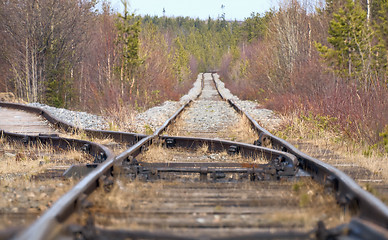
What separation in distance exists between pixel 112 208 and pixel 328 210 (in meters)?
1.60

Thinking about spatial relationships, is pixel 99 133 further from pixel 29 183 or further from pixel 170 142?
pixel 29 183

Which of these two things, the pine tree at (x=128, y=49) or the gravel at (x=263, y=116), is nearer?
the gravel at (x=263, y=116)

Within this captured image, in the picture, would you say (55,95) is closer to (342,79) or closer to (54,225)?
(342,79)

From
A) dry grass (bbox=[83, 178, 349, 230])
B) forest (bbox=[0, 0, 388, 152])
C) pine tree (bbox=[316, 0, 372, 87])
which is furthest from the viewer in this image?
pine tree (bbox=[316, 0, 372, 87])

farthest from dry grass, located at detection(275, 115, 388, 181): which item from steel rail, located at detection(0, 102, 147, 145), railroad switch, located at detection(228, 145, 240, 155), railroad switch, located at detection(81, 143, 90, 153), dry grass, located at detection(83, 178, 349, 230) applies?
railroad switch, located at detection(81, 143, 90, 153)

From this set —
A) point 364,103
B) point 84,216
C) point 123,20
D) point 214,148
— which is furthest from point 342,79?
point 84,216

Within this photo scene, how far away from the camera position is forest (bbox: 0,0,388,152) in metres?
10.2

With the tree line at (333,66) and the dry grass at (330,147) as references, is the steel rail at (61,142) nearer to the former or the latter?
the dry grass at (330,147)

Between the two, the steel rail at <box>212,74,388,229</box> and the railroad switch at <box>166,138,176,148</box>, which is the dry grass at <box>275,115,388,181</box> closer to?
the steel rail at <box>212,74,388,229</box>

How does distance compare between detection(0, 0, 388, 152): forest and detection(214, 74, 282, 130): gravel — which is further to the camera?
detection(214, 74, 282, 130): gravel

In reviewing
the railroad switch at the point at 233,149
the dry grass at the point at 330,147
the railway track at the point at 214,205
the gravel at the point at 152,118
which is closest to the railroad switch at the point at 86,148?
the railway track at the point at 214,205

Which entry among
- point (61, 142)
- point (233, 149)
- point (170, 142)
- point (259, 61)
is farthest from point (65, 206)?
point (259, 61)

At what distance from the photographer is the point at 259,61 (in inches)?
1078

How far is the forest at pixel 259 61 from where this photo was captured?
33.5 feet
